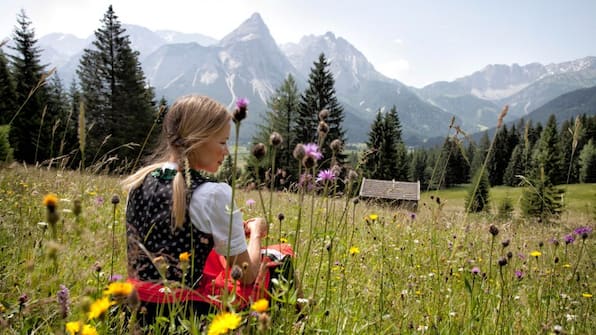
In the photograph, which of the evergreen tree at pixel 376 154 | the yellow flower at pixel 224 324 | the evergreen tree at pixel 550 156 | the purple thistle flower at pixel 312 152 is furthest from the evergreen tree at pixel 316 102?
the yellow flower at pixel 224 324

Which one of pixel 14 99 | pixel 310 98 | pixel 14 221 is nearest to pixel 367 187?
pixel 310 98

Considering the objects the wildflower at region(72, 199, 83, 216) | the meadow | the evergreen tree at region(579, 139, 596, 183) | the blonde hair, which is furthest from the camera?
the evergreen tree at region(579, 139, 596, 183)

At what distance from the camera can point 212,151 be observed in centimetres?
212

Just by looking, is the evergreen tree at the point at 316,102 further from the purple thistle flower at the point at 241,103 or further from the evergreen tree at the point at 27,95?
the purple thistle flower at the point at 241,103

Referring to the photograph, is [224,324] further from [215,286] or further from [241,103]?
[215,286]

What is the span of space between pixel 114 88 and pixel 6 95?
6.01m

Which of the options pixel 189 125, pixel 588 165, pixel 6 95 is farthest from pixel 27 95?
pixel 588 165

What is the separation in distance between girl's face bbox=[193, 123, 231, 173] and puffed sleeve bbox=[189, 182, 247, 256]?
32 cm

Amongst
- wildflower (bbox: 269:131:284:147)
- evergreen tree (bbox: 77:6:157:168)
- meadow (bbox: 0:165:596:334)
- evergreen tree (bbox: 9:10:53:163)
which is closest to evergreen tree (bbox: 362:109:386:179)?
meadow (bbox: 0:165:596:334)

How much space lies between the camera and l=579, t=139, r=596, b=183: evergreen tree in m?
61.3

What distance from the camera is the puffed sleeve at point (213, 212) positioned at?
70.9 inches

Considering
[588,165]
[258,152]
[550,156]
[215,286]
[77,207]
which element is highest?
[588,165]

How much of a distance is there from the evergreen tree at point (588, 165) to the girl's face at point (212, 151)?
7516 cm

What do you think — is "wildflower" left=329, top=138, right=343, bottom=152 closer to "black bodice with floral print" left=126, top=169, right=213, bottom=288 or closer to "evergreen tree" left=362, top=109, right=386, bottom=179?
"evergreen tree" left=362, top=109, right=386, bottom=179
